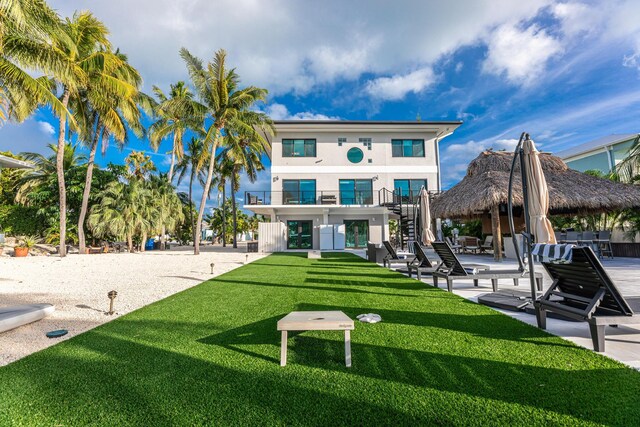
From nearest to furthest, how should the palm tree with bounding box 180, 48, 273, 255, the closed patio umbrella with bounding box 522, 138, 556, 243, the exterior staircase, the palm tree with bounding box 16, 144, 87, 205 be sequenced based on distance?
1. the closed patio umbrella with bounding box 522, 138, 556, 243
2. the palm tree with bounding box 180, 48, 273, 255
3. the exterior staircase
4. the palm tree with bounding box 16, 144, 87, 205

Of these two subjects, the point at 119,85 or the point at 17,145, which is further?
the point at 17,145

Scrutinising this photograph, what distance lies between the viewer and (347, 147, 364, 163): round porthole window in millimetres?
21203

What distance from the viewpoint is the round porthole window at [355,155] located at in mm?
Answer: 21203

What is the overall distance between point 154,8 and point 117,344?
11931 mm

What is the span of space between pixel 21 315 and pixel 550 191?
1563 cm

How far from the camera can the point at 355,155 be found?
21.3 metres

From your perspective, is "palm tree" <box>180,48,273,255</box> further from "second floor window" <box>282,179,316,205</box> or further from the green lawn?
the green lawn

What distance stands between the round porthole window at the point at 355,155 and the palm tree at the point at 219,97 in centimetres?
687

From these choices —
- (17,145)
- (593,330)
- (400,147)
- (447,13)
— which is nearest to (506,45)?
(447,13)

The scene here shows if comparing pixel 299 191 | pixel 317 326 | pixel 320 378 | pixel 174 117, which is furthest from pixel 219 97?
pixel 320 378

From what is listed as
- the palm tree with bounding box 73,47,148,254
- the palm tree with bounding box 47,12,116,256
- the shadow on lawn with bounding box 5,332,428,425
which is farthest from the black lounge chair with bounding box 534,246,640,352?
the palm tree with bounding box 47,12,116,256

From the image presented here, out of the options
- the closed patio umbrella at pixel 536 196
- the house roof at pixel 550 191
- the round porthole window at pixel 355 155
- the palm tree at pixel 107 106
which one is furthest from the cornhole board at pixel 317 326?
the round porthole window at pixel 355 155

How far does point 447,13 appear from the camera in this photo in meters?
10.4

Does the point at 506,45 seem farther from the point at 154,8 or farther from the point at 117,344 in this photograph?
the point at 117,344
